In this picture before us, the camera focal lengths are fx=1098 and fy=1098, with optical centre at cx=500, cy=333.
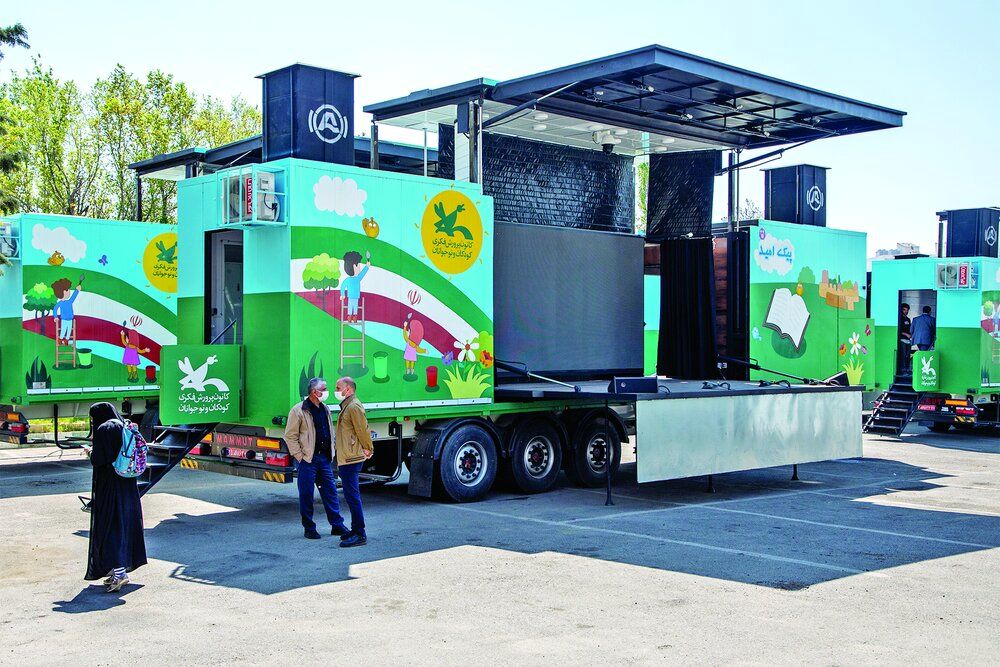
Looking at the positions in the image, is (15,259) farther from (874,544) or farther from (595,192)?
(874,544)

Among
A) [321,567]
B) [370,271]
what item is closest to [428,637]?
[321,567]

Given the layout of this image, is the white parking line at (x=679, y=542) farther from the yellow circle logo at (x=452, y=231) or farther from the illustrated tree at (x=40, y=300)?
the illustrated tree at (x=40, y=300)

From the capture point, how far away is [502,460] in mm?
14688

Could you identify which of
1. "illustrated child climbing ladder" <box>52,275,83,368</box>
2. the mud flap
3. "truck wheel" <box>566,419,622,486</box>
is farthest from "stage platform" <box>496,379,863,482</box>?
"illustrated child climbing ladder" <box>52,275,83,368</box>

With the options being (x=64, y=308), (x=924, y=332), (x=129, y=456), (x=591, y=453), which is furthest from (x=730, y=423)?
(x=924, y=332)

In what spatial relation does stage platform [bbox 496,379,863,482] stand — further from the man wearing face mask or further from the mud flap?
the man wearing face mask

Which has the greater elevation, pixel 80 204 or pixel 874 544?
pixel 80 204

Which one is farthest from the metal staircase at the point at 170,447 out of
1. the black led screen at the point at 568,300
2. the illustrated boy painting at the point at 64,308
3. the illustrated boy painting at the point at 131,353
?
the illustrated boy painting at the point at 131,353

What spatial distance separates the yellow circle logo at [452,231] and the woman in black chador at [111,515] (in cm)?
538

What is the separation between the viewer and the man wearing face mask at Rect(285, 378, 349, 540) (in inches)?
448

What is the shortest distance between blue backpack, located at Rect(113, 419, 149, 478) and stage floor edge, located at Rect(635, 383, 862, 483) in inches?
251

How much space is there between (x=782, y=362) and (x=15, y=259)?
12461 millimetres

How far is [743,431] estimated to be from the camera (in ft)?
49.4

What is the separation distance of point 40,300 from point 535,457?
8325 millimetres
